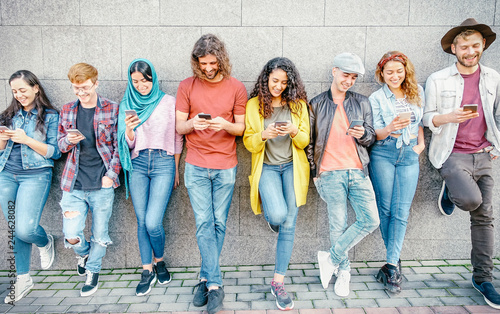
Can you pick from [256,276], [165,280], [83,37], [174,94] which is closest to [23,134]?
[83,37]

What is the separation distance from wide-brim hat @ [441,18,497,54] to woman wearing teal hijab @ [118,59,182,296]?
3.05 metres

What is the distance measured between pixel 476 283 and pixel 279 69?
2.96 meters

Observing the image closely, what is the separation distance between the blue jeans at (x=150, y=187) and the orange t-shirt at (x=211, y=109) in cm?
32

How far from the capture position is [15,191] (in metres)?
3.52

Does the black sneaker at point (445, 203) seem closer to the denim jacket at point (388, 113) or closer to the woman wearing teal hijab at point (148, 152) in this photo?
the denim jacket at point (388, 113)

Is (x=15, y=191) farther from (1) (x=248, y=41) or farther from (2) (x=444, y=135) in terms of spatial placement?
(2) (x=444, y=135)

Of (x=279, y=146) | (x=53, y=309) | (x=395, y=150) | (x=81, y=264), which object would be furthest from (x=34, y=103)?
(x=395, y=150)

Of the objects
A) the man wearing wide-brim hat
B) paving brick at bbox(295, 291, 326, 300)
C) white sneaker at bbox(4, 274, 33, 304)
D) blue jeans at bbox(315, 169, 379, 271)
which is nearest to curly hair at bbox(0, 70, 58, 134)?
white sneaker at bbox(4, 274, 33, 304)

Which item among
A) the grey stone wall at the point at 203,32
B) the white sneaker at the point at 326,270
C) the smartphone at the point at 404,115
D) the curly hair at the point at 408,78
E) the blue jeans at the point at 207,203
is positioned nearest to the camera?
the smartphone at the point at 404,115

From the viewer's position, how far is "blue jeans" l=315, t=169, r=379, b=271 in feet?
10.8

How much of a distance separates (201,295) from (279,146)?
5.45 ft

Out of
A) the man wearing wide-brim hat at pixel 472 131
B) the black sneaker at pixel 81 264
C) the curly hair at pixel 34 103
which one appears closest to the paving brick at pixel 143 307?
the black sneaker at pixel 81 264

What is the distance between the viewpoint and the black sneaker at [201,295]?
126 inches

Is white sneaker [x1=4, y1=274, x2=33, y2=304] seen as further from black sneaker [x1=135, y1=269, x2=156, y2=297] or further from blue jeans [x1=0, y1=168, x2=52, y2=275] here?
black sneaker [x1=135, y1=269, x2=156, y2=297]
